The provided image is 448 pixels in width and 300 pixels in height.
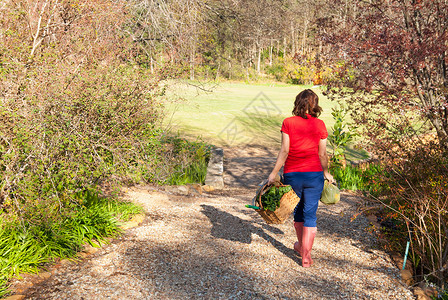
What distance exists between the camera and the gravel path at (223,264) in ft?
11.2

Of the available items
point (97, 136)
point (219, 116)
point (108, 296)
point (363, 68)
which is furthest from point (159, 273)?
point (219, 116)

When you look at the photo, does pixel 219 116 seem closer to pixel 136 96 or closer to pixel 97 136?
pixel 136 96

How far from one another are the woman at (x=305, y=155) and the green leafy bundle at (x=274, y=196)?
100 mm

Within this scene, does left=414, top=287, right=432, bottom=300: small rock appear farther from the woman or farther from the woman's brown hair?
the woman's brown hair

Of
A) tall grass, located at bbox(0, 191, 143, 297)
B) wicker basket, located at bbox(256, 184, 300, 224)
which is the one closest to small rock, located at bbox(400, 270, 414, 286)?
wicker basket, located at bbox(256, 184, 300, 224)

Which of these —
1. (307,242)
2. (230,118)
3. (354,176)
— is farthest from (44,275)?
(230,118)

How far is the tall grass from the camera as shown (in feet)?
11.3

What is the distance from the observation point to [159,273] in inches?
145

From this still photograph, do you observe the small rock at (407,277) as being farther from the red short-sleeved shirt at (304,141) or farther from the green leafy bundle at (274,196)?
the green leafy bundle at (274,196)

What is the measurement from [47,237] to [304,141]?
2606 millimetres

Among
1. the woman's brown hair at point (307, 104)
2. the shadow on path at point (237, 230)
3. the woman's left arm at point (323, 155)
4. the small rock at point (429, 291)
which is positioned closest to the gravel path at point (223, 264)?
the shadow on path at point (237, 230)

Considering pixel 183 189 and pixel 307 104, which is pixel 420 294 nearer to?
pixel 307 104

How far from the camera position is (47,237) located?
3.83 metres

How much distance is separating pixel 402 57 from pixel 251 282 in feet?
A: 12.7
